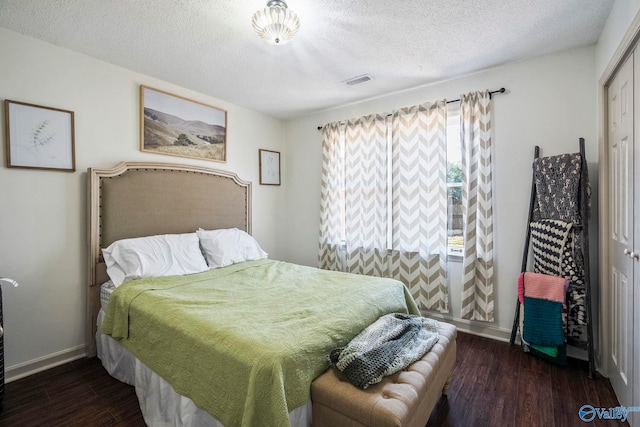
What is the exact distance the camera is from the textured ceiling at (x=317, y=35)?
5.93 ft

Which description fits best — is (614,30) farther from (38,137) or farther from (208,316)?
(38,137)

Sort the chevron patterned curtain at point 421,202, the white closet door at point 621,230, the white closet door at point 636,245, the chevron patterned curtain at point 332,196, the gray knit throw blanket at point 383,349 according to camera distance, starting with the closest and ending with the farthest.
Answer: the gray knit throw blanket at point 383,349 < the white closet door at point 636,245 < the white closet door at point 621,230 < the chevron patterned curtain at point 421,202 < the chevron patterned curtain at point 332,196

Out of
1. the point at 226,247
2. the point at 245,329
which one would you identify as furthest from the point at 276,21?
the point at 226,247

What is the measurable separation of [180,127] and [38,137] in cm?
112

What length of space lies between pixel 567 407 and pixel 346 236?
2303 millimetres

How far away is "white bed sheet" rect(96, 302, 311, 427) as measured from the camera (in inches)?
54.4

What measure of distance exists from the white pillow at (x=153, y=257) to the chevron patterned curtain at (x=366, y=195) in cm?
169

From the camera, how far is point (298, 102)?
3.47 m

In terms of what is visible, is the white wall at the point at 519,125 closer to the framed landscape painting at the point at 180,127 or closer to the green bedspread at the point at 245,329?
the green bedspread at the point at 245,329

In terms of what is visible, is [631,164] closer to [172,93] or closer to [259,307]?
[259,307]

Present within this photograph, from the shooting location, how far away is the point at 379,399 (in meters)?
1.19

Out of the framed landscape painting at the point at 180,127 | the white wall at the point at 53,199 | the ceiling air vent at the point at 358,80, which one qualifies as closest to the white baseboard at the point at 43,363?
the white wall at the point at 53,199

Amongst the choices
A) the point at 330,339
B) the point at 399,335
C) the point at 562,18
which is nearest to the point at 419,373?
the point at 399,335

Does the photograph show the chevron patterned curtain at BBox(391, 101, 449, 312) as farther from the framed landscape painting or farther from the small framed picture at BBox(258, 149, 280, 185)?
the framed landscape painting
